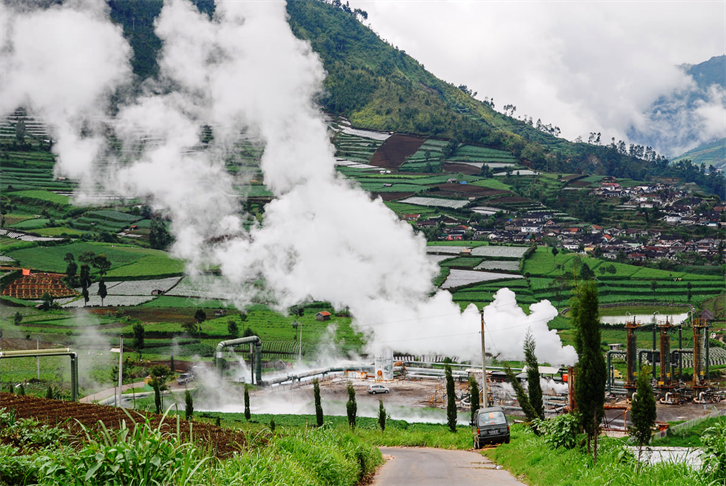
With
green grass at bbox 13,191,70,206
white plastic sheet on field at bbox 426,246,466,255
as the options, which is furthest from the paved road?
green grass at bbox 13,191,70,206

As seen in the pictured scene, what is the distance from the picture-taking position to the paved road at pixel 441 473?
13.3 metres

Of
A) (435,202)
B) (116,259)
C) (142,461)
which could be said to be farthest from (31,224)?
(142,461)

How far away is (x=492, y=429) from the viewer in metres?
23.3

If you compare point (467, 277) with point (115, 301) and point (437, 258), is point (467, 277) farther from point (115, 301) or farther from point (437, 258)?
point (115, 301)

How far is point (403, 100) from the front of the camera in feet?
528

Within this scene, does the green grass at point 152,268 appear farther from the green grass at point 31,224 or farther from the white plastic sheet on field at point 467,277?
the white plastic sheet on field at point 467,277

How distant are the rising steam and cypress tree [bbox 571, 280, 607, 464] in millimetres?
53750

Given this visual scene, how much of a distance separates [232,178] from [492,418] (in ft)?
320

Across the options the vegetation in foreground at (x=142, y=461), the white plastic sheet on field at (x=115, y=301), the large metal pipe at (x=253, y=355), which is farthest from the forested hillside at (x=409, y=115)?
the vegetation in foreground at (x=142, y=461)

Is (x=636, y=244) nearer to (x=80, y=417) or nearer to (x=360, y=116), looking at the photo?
(x=360, y=116)

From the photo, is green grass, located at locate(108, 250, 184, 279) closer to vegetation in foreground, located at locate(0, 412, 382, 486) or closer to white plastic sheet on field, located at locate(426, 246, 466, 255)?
white plastic sheet on field, located at locate(426, 246, 466, 255)

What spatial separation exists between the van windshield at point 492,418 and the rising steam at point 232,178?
4402cm

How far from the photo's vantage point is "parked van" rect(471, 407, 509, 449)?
76.3 feet

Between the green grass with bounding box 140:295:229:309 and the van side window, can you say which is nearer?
the van side window
